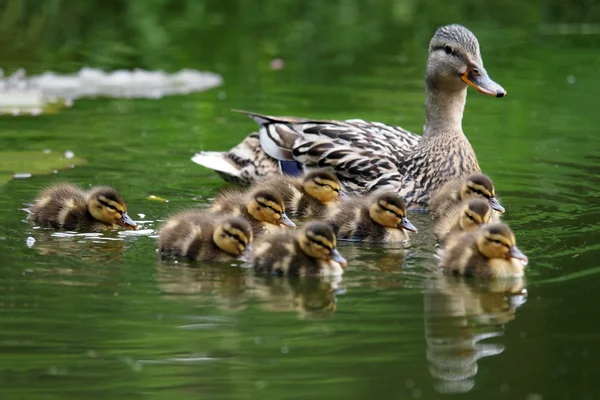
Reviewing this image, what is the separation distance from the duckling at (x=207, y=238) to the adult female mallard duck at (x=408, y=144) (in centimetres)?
163

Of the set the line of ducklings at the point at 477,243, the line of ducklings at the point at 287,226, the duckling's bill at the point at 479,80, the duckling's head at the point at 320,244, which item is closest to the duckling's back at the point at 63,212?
the line of ducklings at the point at 287,226

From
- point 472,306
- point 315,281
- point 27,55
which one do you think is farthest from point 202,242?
point 27,55

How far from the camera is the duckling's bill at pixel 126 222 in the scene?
6.57m

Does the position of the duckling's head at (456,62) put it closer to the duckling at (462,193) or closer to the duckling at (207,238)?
the duckling at (462,193)

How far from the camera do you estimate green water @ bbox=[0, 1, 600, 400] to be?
4363mm

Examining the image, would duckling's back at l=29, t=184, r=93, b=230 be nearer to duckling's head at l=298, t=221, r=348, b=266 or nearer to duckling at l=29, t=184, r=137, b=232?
duckling at l=29, t=184, r=137, b=232

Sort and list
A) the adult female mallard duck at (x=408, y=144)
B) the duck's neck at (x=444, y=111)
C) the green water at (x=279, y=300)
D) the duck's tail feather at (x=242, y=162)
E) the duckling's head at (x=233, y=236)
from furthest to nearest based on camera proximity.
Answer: the duck's tail feather at (x=242, y=162) < the duck's neck at (x=444, y=111) < the adult female mallard duck at (x=408, y=144) < the duckling's head at (x=233, y=236) < the green water at (x=279, y=300)

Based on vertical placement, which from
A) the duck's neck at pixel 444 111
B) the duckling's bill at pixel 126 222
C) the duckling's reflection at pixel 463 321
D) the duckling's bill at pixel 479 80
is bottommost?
the duckling's bill at pixel 126 222

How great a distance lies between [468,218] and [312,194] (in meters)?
1.09

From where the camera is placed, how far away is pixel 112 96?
35.3 feet

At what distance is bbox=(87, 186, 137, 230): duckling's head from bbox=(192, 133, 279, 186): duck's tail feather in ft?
5.01

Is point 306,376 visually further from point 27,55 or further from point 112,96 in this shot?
point 27,55

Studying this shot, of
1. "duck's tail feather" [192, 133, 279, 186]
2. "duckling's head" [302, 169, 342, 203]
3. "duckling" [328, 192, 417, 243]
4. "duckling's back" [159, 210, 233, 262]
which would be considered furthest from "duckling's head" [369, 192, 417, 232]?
"duck's tail feather" [192, 133, 279, 186]

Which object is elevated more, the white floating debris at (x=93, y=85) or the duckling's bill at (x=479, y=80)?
the duckling's bill at (x=479, y=80)
